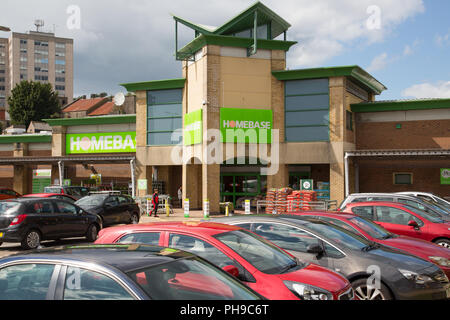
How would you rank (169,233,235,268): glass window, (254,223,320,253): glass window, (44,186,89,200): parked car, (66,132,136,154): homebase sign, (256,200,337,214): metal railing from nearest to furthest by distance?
(169,233,235,268): glass window
(254,223,320,253): glass window
(256,200,337,214): metal railing
(44,186,89,200): parked car
(66,132,136,154): homebase sign

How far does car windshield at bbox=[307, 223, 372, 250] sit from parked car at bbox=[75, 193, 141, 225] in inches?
482

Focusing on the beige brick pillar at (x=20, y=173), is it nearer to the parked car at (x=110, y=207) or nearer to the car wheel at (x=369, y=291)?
the parked car at (x=110, y=207)

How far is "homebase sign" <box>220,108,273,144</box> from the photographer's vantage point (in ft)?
92.5

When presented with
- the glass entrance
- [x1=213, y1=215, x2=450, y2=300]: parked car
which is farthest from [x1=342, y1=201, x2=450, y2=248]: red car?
the glass entrance

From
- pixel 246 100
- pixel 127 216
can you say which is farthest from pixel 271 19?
pixel 127 216

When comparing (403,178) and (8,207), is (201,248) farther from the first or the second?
(403,178)

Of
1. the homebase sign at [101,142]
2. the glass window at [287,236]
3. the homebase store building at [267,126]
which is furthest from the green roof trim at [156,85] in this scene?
the glass window at [287,236]

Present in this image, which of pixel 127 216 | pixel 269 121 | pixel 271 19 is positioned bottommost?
pixel 127 216

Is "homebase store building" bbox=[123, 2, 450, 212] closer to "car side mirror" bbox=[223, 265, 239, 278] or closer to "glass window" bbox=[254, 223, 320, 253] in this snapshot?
"glass window" bbox=[254, 223, 320, 253]

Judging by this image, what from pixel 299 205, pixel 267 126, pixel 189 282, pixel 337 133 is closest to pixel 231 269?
pixel 189 282
